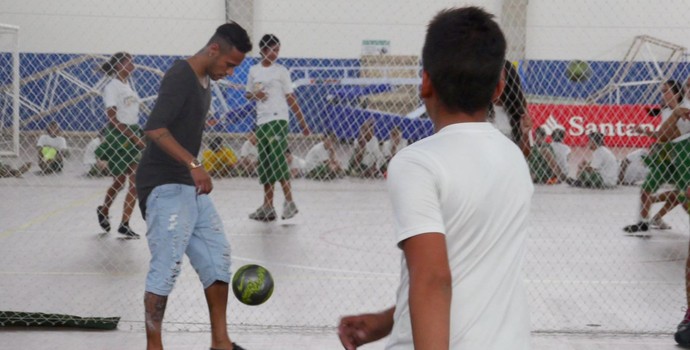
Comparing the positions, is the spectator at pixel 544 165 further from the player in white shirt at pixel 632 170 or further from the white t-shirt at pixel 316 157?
the white t-shirt at pixel 316 157

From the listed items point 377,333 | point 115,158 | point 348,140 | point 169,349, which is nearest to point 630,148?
point 348,140

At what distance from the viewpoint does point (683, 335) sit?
6.02m

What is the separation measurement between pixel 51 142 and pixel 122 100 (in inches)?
261

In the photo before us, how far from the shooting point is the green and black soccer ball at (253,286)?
5.45 metres

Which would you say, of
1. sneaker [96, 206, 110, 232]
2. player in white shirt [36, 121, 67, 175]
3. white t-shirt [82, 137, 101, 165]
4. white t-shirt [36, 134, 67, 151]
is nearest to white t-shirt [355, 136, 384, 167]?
white t-shirt [82, 137, 101, 165]

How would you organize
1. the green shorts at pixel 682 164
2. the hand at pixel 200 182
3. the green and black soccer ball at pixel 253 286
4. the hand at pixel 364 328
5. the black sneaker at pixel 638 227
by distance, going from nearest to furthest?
the hand at pixel 364 328
the hand at pixel 200 182
the green and black soccer ball at pixel 253 286
the green shorts at pixel 682 164
the black sneaker at pixel 638 227

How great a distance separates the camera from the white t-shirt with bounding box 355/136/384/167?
570 inches

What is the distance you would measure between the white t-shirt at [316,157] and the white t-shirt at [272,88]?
4258 mm

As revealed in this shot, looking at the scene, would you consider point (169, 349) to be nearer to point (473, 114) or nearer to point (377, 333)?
point (377, 333)

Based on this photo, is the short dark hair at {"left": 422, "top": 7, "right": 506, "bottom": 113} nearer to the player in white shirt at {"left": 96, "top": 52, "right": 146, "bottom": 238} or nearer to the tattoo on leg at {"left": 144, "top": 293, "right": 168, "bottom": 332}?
the tattoo on leg at {"left": 144, "top": 293, "right": 168, "bottom": 332}

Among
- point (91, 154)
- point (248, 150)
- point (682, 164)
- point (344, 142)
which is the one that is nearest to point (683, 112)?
point (682, 164)

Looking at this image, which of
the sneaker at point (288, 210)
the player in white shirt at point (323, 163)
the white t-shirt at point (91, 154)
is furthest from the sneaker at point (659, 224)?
the white t-shirt at point (91, 154)

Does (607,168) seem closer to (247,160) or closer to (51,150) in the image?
(247,160)

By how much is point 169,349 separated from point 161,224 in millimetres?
1136
